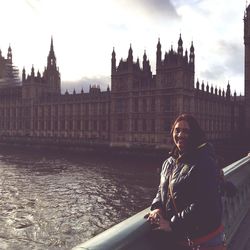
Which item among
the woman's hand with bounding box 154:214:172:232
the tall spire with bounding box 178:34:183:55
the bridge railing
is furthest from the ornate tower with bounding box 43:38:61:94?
the woman's hand with bounding box 154:214:172:232

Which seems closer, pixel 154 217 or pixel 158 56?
pixel 154 217

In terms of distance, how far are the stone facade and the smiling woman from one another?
162ft

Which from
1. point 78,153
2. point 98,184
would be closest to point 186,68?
point 78,153

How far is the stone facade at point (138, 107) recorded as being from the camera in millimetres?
53938

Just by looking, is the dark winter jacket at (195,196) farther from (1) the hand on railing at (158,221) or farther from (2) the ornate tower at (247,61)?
(2) the ornate tower at (247,61)

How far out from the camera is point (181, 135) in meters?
3.02

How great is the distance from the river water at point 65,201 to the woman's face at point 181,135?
39.7 feet

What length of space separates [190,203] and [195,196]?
0.23 feet

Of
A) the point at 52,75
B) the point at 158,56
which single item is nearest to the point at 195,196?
the point at 158,56

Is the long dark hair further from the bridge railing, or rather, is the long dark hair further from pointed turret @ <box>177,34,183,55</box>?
pointed turret @ <box>177,34,183,55</box>

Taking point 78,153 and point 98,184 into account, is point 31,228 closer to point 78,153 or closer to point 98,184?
point 98,184

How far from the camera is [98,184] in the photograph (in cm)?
2816

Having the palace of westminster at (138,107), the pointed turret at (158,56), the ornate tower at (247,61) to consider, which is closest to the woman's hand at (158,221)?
the palace of westminster at (138,107)

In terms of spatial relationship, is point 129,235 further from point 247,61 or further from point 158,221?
point 247,61
